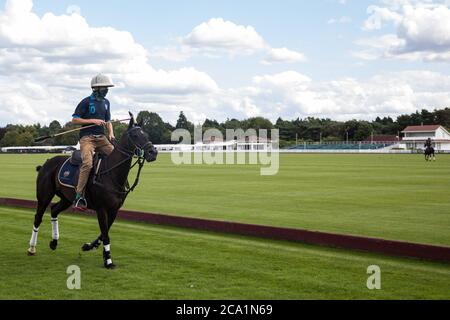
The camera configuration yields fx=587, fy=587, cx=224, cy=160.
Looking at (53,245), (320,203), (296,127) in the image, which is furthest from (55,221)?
(296,127)

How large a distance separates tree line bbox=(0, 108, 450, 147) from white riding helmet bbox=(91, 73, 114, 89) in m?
124

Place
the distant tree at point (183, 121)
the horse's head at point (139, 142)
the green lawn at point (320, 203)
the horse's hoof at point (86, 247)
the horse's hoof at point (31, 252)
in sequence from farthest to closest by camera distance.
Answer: the distant tree at point (183, 121) → the green lawn at point (320, 203) → the horse's hoof at point (86, 247) → the horse's hoof at point (31, 252) → the horse's head at point (139, 142)

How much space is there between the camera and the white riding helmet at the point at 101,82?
948cm

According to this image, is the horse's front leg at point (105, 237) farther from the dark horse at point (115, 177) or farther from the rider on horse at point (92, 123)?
the rider on horse at point (92, 123)

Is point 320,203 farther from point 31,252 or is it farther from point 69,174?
point 31,252

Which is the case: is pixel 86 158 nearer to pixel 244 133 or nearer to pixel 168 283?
pixel 168 283

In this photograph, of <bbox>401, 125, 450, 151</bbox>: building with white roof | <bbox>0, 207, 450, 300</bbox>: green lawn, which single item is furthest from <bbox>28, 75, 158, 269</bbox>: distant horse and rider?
<bbox>401, 125, 450, 151</bbox>: building with white roof

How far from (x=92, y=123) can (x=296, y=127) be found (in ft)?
504

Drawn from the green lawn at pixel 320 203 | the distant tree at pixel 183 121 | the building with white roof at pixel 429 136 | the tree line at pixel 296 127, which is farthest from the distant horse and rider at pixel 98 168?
the distant tree at pixel 183 121

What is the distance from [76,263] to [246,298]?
3.29m

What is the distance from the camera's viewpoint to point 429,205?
16.4 metres
